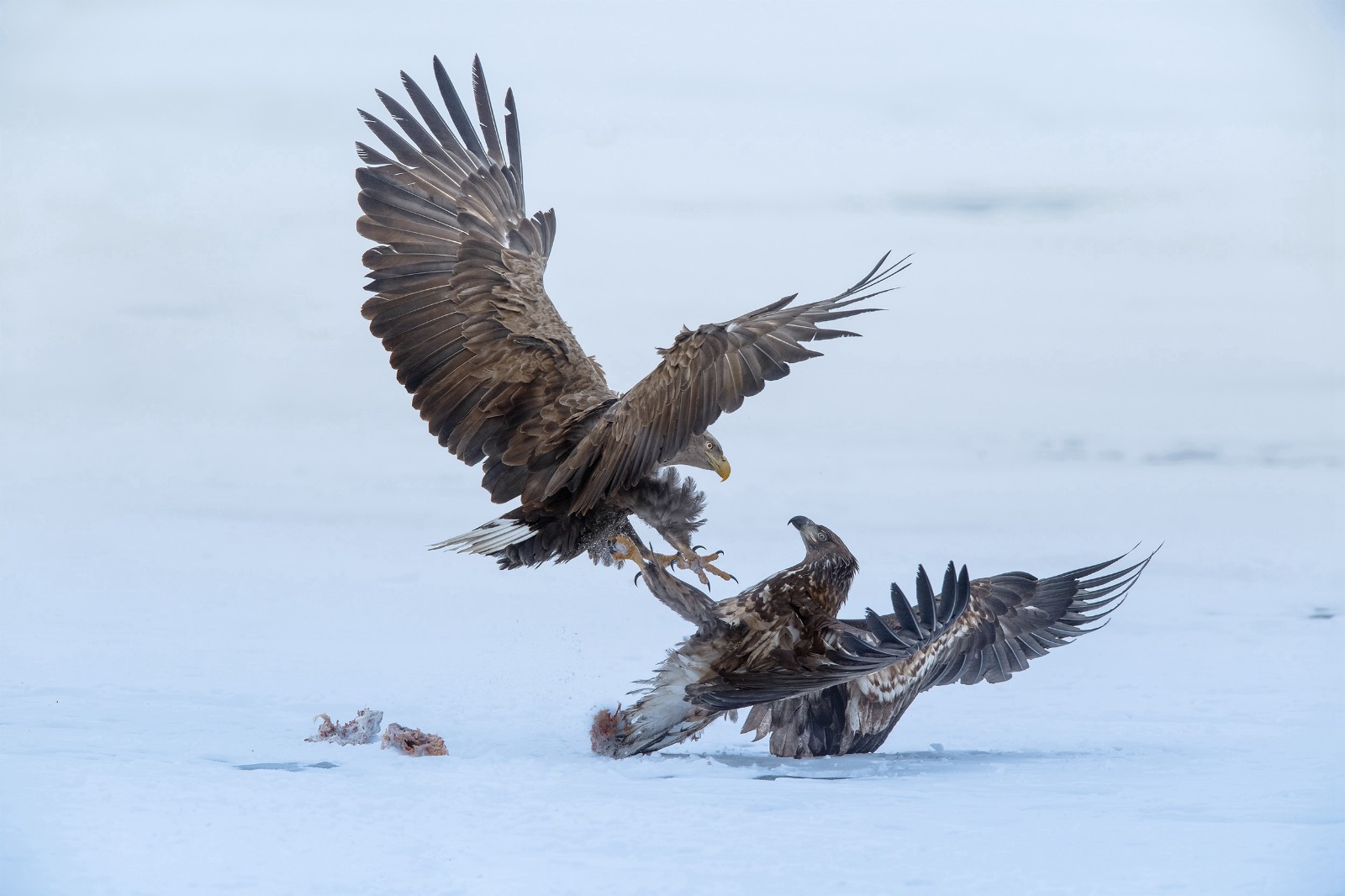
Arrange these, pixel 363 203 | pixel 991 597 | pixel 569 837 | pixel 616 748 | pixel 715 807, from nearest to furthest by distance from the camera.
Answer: pixel 569 837, pixel 715 807, pixel 616 748, pixel 991 597, pixel 363 203

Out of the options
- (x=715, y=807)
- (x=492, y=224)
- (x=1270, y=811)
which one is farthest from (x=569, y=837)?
(x=492, y=224)

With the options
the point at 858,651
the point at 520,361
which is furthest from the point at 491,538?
the point at 858,651

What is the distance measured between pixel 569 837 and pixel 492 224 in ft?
11.0

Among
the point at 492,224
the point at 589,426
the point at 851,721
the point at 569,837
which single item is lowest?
the point at 569,837

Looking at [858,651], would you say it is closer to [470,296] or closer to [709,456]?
[709,456]

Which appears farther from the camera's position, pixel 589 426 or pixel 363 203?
pixel 363 203

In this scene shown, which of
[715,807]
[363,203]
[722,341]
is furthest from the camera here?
[363,203]

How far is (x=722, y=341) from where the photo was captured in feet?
16.5

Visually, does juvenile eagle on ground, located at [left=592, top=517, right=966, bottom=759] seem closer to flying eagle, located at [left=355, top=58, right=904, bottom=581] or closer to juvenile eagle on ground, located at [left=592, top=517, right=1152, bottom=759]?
juvenile eagle on ground, located at [left=592, top=517, right=1152, bottom=759]

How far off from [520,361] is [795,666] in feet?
5.98

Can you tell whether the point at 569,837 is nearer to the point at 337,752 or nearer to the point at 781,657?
the point at 781,657

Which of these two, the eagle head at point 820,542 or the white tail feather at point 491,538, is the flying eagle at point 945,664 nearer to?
the eagle head at point 820,542

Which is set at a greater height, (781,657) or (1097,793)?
(781,657)

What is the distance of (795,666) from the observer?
205 inches
